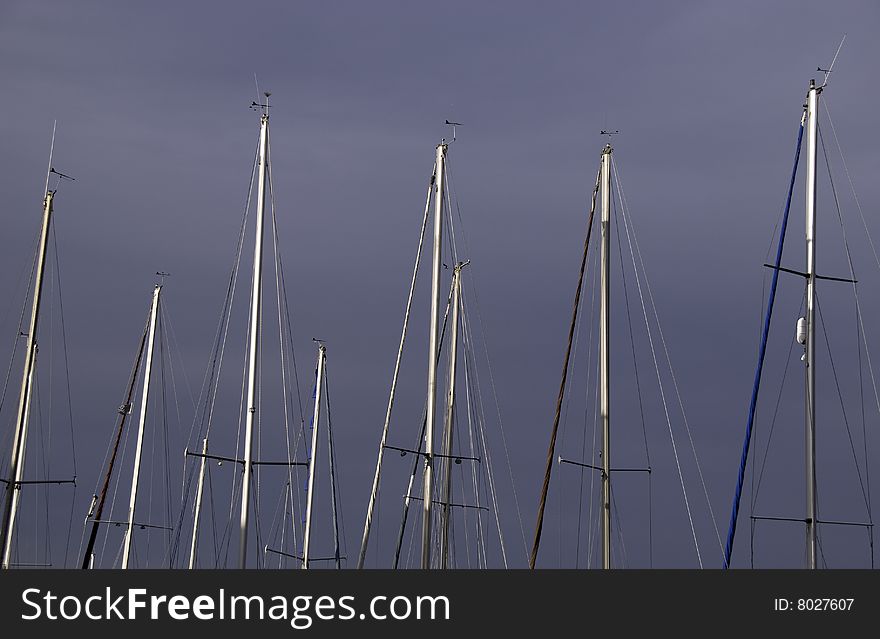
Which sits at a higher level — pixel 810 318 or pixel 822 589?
pixel 810 318

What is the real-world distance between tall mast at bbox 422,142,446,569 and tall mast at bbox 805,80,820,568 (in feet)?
32.8

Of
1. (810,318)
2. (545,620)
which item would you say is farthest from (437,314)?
(545,620)

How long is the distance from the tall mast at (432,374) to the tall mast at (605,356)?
4.45 m

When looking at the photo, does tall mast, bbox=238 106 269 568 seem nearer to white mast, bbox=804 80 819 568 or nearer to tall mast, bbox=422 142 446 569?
tall mast, bbox=422 142 446 569

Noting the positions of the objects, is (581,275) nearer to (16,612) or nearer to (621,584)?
(621,584)

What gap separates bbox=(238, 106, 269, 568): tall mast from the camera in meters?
35.8

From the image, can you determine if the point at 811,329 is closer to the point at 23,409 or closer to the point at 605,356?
the point at 605,356

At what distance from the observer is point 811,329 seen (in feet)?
118

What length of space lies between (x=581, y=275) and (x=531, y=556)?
27.1 ft

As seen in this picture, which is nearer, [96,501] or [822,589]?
[822,589]

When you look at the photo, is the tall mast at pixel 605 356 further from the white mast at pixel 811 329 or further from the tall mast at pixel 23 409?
the tall mast at pixel 23 409

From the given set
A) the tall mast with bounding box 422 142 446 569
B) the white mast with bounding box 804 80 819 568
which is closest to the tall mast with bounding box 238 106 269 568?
the tall mast with bounding box 422 142 446 569

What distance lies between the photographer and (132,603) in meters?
26.2

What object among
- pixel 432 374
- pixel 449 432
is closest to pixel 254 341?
pixel 432 374
